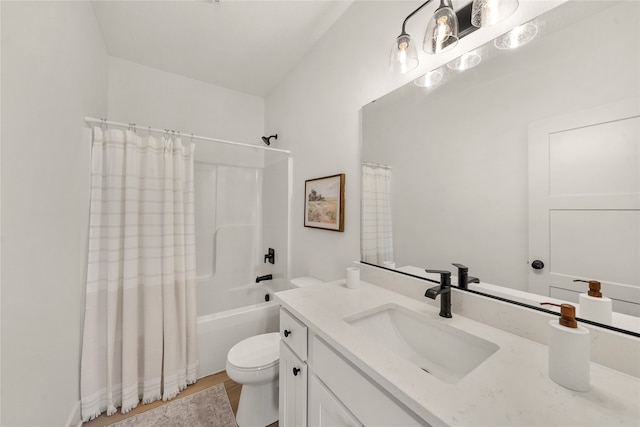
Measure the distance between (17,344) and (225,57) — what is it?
2270mm

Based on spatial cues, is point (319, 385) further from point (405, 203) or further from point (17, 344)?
point (17, 344)

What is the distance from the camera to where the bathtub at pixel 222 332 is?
5.99 feet

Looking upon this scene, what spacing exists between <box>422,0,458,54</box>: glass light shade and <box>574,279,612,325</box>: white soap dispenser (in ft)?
3.18

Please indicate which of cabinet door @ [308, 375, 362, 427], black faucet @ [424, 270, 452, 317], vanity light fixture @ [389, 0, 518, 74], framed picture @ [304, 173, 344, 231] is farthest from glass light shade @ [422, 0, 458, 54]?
cabinet door @ [308, 375, 362, 427]

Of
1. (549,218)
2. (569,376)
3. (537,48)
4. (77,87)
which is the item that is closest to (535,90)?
(537,48)

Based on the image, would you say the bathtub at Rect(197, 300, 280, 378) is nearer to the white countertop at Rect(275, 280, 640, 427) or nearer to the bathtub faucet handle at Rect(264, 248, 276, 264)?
the bathtub faucet handle at Rect(264, 248, 276, 264)

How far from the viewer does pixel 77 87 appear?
1.37m

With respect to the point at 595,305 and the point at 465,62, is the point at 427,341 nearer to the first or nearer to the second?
the point at 595,305

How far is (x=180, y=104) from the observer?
2.38 metres

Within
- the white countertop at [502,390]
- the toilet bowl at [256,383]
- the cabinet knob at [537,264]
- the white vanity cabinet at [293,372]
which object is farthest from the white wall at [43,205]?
the cabinet knob at [537,264]

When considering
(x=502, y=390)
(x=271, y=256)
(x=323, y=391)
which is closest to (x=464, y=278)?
(x=502, y=390)

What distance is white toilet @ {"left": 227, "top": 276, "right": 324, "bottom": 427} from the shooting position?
1.33 m

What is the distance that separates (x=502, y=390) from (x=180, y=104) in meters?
3.02

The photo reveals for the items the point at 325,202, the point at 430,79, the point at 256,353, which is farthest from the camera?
the point at 325,202
